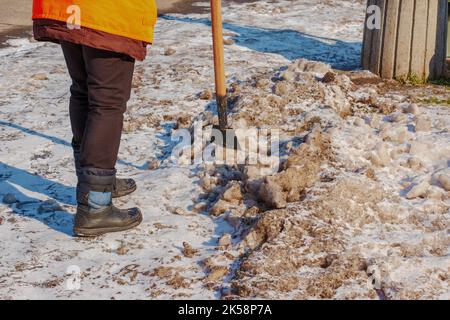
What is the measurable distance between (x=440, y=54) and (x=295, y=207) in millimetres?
2646

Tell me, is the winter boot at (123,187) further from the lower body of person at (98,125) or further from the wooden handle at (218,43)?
the wooden handle at (218,43)

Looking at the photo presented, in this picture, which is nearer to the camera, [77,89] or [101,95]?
[101,95]

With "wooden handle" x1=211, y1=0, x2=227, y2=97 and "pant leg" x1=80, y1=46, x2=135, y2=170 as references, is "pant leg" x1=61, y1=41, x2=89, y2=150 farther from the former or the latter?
"wooden handle" x1=211, y1=0, x2=227, y2=97

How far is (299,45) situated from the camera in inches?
271

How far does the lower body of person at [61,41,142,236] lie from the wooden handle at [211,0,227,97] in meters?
1.14

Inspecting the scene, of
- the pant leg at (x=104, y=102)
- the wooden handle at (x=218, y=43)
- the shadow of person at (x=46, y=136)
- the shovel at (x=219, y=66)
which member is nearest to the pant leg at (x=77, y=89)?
the pant leg at (x=104, y=102)

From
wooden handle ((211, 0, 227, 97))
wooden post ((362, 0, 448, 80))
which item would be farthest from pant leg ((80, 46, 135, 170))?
wooden post ((362, 0, 448, 80))

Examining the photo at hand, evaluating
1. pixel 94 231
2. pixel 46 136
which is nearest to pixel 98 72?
pixel 94 231

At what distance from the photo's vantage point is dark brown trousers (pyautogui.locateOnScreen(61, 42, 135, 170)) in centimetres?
328

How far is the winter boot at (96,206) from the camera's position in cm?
341

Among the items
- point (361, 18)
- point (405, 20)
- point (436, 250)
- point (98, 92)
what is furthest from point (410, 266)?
point (361, 18)

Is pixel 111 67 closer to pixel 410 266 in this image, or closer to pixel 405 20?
pixel 410 266

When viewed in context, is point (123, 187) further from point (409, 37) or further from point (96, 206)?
point (409, 37)

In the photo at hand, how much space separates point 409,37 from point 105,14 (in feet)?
9.89
